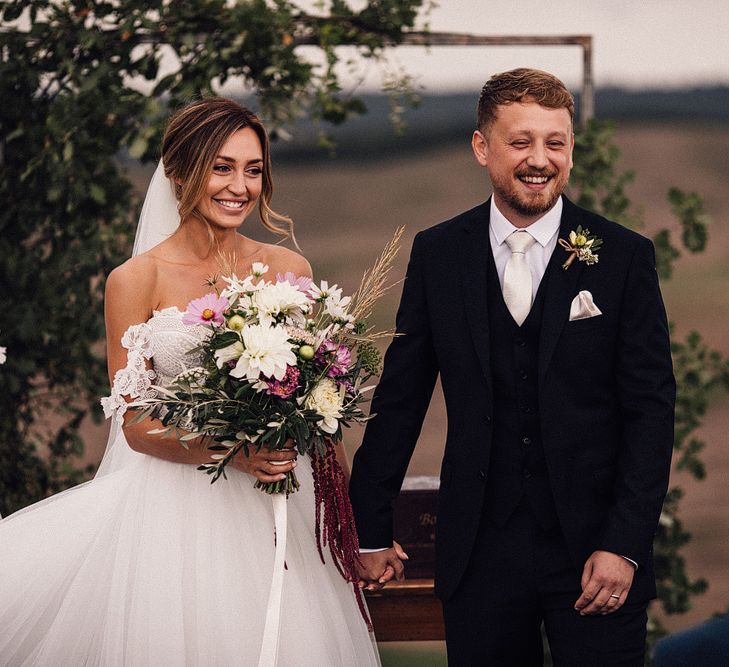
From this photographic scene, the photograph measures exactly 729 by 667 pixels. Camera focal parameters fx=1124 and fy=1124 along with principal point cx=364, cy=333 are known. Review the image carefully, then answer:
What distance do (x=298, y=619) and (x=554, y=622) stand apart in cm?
64

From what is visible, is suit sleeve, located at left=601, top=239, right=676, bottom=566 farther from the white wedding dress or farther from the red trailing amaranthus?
the white wedding dress

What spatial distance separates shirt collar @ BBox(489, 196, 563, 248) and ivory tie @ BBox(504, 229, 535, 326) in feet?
0.07

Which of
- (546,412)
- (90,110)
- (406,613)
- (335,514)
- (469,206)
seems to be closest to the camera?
(546,412)

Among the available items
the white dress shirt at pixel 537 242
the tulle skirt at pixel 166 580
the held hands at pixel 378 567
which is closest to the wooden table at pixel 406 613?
the tulle skirt at pixel 166 580

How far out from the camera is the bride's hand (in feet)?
8.98

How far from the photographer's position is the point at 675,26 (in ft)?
19.4

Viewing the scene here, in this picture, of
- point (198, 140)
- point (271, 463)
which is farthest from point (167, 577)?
point (198, 140)

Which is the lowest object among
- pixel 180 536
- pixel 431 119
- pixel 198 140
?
pixel 180 536

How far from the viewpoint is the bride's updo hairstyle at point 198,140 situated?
2980 millimetres

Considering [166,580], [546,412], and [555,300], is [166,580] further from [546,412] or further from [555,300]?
[555,300]

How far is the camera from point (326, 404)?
2.65 meters

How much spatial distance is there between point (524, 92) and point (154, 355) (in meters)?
1.15

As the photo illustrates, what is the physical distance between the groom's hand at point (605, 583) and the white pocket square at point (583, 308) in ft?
1.82

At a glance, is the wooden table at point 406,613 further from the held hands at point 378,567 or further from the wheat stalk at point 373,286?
the wheat stalk at point 373,286
